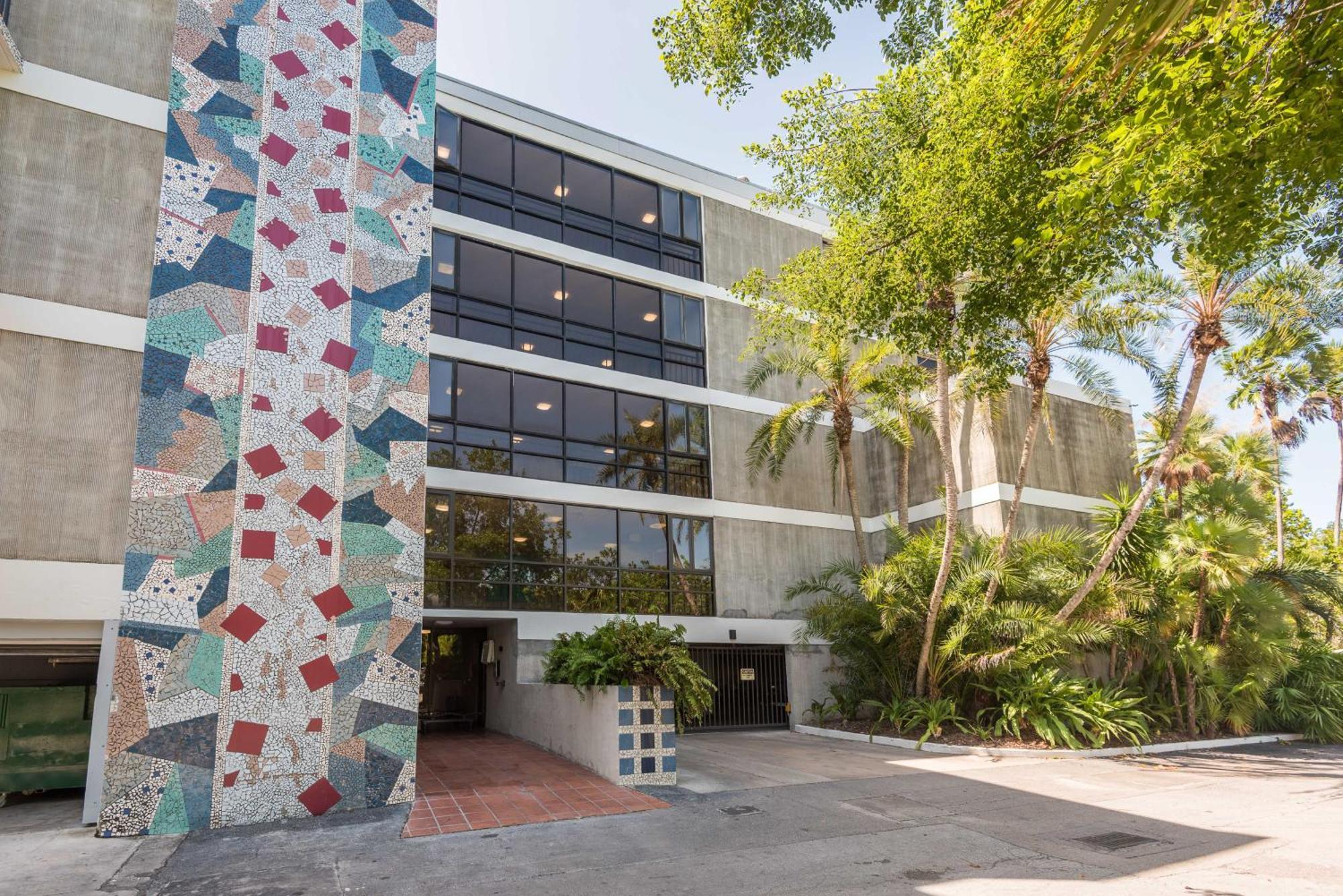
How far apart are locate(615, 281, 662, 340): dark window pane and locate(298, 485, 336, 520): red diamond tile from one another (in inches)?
364

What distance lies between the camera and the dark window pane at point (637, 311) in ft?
56.5

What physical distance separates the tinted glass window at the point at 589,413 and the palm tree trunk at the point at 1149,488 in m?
9.07

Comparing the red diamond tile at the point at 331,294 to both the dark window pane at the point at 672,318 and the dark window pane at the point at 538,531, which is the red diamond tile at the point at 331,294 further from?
the dark window pane at the point at 672,318

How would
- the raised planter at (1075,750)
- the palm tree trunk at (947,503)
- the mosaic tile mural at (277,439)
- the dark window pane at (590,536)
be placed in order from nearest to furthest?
the mosaic tile mural at (277,439)
the raised planter at (1075,750)
the palm tree trunk at (947,503)
the dark window pane at (590,536)

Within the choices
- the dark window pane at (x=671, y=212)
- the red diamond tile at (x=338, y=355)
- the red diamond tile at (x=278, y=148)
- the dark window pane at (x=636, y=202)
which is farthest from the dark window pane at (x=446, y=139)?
the red diamond tile at (x=338, y=355)

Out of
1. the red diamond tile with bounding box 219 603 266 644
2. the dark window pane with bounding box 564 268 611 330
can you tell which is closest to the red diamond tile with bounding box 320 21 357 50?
the red diamond tile with bounding box 219 603 266 644

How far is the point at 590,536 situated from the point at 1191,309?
39.0 feet

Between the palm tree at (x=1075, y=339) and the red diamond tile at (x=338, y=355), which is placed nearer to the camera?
the red diamond tile at (x=338, y=355)

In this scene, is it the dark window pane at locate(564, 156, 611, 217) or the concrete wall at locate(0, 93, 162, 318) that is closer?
the concrete wall at locate(0, 93, 162, 318)

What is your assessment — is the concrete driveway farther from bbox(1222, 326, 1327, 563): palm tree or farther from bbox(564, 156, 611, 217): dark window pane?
bbox(564, 156, 611, 217): dark window pane

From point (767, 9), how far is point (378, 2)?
550 cm

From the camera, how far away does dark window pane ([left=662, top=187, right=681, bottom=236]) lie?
18406 millimetres

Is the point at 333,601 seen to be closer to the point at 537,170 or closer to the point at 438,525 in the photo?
the point at 438,525

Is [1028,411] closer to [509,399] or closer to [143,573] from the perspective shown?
[509,399]
